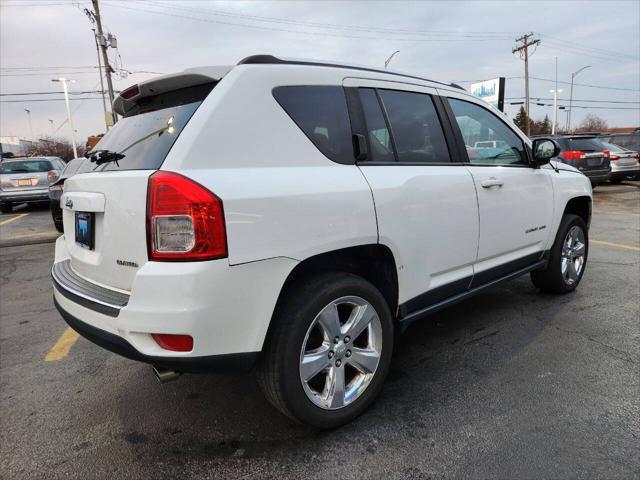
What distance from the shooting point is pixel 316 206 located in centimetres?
212

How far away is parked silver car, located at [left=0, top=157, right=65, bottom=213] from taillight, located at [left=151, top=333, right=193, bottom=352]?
529 inches

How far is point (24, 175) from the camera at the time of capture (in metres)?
13.3

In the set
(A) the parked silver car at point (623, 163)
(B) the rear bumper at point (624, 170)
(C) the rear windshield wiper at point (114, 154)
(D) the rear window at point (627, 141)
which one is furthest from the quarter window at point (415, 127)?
(D) the rear window at point (627, 141)

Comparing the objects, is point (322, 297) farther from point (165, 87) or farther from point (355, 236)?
point (165, 87)

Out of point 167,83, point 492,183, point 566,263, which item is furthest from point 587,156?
point 167,83

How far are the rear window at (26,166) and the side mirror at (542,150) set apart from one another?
14083 mm

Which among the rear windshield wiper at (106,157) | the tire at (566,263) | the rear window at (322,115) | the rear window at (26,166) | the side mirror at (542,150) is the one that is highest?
the rear window at (26,166)

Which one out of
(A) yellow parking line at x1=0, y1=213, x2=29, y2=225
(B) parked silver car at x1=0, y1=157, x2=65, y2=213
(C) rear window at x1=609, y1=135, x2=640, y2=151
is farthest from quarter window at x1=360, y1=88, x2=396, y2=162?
(C) rear window at x1=609, y1=135, x2=640, y2=151

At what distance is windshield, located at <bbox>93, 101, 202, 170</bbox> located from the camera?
207cm

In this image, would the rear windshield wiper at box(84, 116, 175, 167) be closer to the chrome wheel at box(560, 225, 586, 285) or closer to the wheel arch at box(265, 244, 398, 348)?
the wheel arch at box(265, 244, 398, 348)

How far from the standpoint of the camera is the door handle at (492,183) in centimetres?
310

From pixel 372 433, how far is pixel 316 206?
48.3 inches

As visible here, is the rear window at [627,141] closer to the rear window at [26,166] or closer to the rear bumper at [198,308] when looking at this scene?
the rear bumper at [198,308]

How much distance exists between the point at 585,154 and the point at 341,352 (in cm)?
1389
